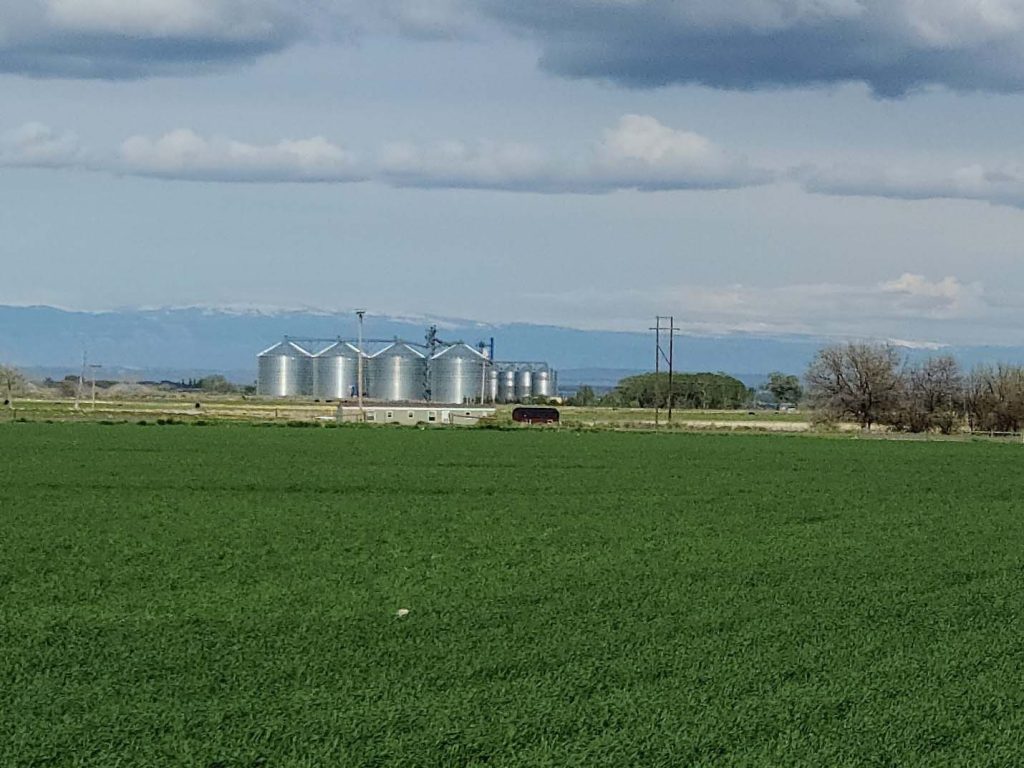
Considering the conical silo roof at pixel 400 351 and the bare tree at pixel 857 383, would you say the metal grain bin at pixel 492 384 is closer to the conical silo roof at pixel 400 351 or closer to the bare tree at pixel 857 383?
the conical silo roof at pixel 400 351

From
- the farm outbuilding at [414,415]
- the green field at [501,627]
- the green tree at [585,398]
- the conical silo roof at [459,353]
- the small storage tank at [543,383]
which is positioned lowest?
the green field at [501,627]

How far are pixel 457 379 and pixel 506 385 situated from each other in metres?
10.9

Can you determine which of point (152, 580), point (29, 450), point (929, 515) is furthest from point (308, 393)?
point (152, 580)

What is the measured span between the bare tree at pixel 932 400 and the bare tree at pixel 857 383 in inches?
29.7

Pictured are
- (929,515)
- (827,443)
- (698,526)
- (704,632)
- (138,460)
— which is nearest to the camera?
(704,632)

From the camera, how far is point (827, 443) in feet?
203

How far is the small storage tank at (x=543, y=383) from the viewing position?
159500mm

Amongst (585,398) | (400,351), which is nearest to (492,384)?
(400,351)

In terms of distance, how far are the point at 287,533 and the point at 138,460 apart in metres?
18.6

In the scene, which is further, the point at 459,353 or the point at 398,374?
the point at 459,353

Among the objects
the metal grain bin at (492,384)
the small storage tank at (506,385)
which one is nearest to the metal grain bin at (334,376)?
the metal grain bin at (492,384)

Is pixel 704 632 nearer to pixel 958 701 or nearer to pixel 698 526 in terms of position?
pixel 958 701

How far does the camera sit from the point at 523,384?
516ft

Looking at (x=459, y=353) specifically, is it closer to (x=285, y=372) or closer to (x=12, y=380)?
(x=285, y=372)
